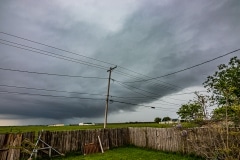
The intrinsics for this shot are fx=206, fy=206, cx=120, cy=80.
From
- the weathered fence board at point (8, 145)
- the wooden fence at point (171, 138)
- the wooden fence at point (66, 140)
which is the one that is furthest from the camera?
the wooden fence at point (171, 138)

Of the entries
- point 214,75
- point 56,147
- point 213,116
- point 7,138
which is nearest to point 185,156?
point 213,116

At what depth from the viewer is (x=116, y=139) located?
20.4 meters

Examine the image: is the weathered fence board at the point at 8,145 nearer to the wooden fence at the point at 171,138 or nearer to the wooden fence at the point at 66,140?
the wooden fence at the point at 66,140

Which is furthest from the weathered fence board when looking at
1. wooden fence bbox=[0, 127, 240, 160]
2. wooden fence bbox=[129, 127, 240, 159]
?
wooden fence bbox=[129, 127, 240, 159]

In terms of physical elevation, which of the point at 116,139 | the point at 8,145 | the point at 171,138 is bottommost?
the point at 116,139

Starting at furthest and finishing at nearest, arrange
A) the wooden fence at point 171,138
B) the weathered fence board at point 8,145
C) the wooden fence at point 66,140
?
the wooden fence at point 171,138
the wooden fence at point 66,140
the weathered fence board at point 8,145

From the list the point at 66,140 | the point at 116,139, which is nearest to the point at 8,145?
the point at 66,140

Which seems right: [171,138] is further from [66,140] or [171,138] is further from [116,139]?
[66,140]

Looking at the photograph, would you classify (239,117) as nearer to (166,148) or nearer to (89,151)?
(166,148)

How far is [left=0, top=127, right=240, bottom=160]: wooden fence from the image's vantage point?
13125 millimetres


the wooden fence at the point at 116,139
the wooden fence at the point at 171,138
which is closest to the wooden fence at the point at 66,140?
the wooden fence at the point at 116,139

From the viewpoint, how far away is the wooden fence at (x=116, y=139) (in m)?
13.1

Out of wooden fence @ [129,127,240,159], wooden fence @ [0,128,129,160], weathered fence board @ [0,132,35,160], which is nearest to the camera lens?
weathered fence board @ [0,132,35,160]

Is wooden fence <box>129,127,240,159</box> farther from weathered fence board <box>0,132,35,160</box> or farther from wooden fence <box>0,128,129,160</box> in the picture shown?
weathered fence board <box>0,132,35,160</box>
